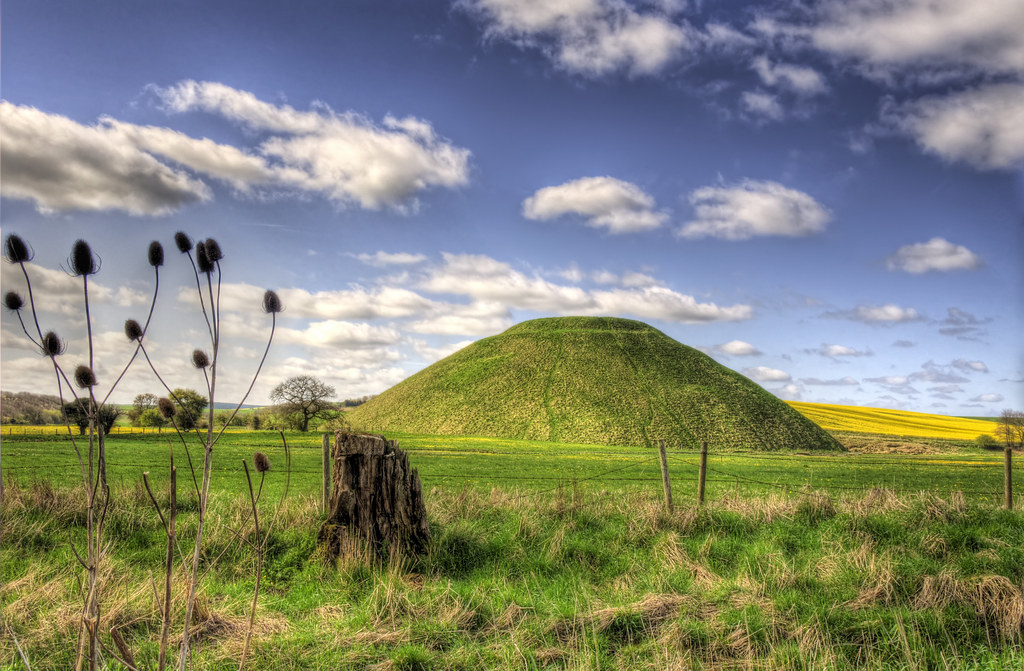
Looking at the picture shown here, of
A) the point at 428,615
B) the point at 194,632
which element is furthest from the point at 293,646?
the point at 428,615

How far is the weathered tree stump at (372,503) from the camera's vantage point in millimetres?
9773

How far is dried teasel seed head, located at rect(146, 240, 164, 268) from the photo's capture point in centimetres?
264

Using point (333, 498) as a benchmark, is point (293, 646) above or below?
below

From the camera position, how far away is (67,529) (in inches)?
443

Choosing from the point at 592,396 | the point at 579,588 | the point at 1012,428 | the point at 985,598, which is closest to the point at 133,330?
the point at 579,588

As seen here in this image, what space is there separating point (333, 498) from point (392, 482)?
3.17 ft

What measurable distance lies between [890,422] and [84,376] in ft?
334

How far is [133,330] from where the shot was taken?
2.87m

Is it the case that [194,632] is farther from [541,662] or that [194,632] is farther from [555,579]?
[555,579]

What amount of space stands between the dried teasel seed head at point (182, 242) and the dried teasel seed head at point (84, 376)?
25.1 inches

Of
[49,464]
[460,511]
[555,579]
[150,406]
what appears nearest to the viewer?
[555,579]

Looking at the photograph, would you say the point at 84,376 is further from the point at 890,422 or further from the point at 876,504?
the point at 890,422

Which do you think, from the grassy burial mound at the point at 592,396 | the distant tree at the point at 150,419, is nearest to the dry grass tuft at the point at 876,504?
the grassy burial mound at the point at 592,396

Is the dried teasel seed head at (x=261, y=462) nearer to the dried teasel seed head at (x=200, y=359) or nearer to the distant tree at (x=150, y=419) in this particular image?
the dried teasel seed head at (x=200, y=359)
